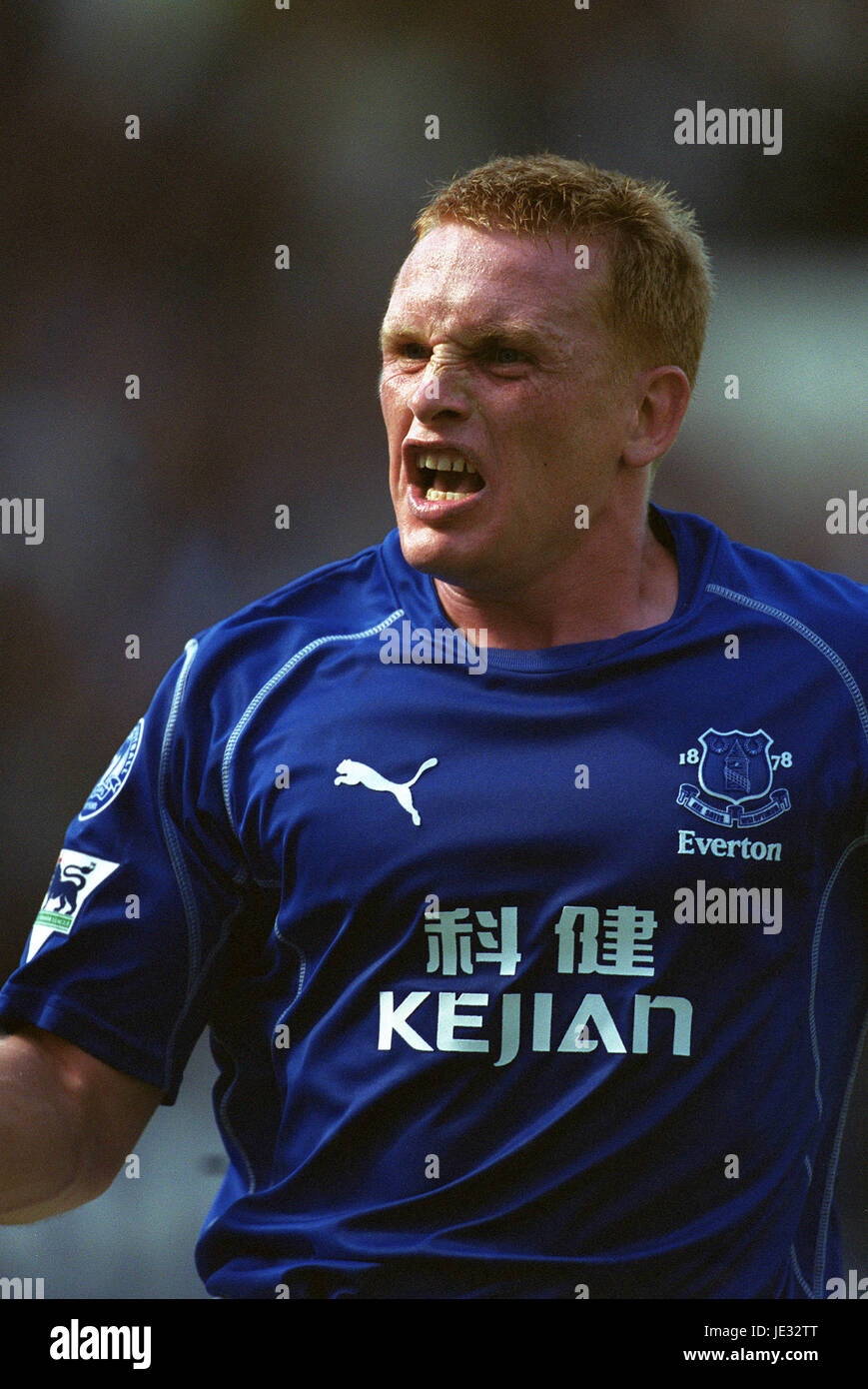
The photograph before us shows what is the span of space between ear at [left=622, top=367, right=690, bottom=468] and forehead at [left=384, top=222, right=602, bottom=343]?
101 mm

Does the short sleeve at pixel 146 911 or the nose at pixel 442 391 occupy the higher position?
the nose at pixel 442 391

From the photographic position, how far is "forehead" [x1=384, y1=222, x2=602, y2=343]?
128 centimetres

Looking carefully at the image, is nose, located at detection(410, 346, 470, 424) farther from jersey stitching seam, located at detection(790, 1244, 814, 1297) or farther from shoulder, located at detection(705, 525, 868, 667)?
jersey stitching seam, located at detection(790, 1244, 814, 1297)

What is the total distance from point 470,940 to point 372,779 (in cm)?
15

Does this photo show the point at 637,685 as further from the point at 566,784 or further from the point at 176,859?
the point at 176,859

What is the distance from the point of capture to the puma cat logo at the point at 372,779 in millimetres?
1292

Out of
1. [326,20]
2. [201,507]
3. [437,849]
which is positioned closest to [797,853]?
[437,849]

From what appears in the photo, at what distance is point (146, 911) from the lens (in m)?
1.32

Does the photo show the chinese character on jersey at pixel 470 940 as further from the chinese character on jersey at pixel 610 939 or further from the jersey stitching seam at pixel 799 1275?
the jersey stitching seam at pixel 799 1275

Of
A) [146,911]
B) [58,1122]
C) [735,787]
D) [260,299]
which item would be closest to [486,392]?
[735,787]

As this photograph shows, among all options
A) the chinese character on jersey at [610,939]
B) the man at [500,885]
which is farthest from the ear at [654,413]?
the chinese character on jersey at [610,939]

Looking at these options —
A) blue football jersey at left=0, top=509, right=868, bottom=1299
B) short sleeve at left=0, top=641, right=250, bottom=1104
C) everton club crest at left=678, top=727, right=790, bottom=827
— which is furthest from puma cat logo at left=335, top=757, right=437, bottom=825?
everton club crest at left=678, top=727, right=790, bottom=827

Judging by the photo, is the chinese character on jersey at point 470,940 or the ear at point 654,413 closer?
the chinese character on jersey at point 470,940

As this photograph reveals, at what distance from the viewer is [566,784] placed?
128 cm
